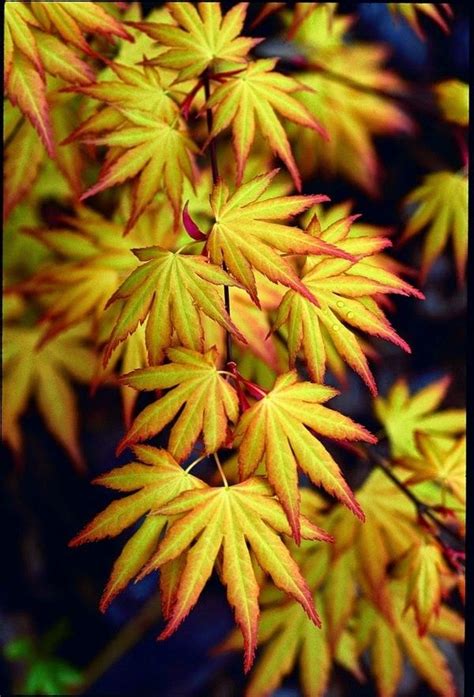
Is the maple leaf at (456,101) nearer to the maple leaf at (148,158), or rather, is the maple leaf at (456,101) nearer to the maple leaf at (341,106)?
the maple leaf at (341,106)

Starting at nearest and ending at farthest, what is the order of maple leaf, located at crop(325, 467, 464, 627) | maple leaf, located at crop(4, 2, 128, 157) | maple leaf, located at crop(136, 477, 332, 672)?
maple leaf, located at crop(136, 477, 332, 672)
maple leaf, located at crop(4, 2, 128, 157)
maple leaf, located at crop(325, 467, 464, 627)

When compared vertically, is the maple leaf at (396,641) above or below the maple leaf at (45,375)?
below

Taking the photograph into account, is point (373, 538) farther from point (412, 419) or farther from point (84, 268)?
point (84, 268)

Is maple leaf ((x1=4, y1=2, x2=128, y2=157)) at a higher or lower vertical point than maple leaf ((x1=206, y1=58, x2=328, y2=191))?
higher

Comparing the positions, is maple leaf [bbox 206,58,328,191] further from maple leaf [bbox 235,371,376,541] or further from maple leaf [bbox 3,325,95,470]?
maple leaf [bbox 3,325,95,470]

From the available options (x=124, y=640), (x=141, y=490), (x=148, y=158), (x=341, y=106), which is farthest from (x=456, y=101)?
(x=124, y=640)

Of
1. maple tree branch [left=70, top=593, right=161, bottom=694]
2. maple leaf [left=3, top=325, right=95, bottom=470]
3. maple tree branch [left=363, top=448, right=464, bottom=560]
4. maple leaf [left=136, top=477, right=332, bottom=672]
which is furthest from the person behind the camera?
maple tree branch [left=70, top=593, right=161, bottom=694]

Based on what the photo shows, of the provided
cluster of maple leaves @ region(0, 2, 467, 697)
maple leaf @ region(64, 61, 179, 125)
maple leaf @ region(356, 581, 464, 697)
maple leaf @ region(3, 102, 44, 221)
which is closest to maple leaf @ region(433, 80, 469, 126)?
cluster of maple leaves @ region(0, 2, 467, 697)

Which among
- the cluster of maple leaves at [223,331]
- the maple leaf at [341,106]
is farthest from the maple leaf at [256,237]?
the maple leaf at [341,106]
